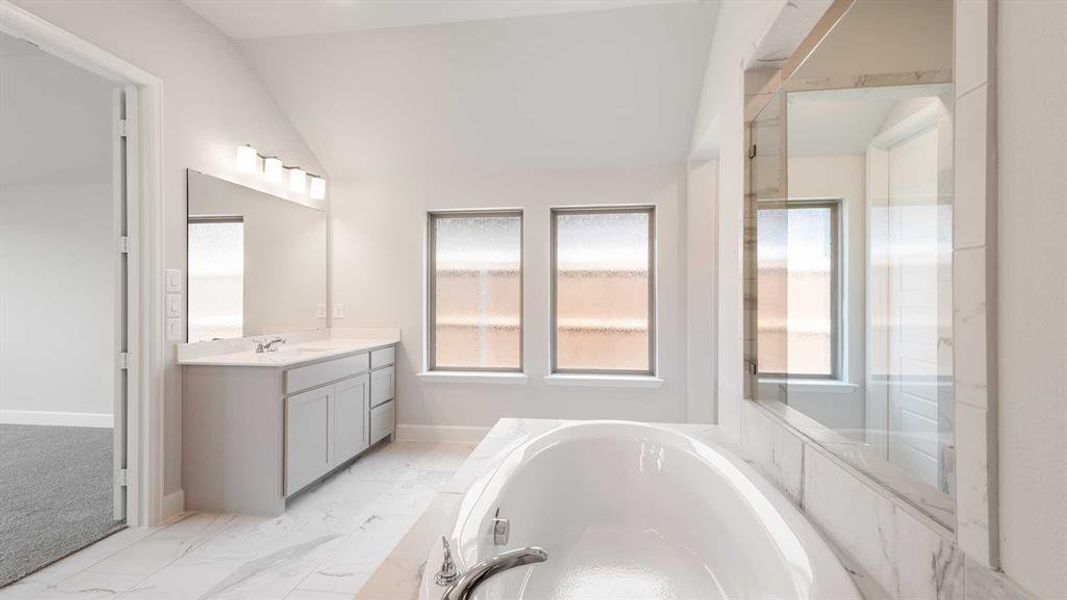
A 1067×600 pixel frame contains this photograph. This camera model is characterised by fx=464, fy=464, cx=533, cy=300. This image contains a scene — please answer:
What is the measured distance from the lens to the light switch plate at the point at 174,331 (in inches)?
93.4

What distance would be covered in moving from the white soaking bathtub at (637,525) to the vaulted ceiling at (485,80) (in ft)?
7.06

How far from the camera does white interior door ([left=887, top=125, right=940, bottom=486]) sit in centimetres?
101

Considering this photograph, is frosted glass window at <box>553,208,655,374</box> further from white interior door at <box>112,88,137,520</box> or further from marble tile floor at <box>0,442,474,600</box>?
white interior door at <box>112,88,137,520</box>

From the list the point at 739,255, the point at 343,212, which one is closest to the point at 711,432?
the point at 739,255

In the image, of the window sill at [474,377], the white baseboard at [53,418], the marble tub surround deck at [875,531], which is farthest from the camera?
the white baseboard at [53,418]

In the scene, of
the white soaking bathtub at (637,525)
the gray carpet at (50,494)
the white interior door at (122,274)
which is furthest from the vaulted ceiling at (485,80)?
the gray carpet at (50,494)

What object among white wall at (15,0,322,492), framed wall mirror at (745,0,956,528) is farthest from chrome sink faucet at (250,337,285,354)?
framed wall mirror at (745,0,956,528)

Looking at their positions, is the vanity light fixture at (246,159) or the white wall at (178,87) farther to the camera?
the vanity light fixture at (246,159)

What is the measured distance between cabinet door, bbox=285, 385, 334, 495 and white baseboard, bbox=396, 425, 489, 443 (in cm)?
89

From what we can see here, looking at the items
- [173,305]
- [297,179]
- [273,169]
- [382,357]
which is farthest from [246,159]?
[382,357]

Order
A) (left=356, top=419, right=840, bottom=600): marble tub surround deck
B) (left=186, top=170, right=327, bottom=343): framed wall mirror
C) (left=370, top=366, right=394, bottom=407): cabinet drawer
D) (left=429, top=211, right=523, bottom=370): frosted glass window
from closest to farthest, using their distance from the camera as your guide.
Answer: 1. (left=356, top=419, right=840, bottom=600): marble tub surround deck
2. (left=186, top=170, right=327, bottom=343): framed wall mirror
3. (left=370, top=366, right=394, bottom=407): cabinet drawer
4. (left=429, top=211, right=523, bottom=370): frosted glass window

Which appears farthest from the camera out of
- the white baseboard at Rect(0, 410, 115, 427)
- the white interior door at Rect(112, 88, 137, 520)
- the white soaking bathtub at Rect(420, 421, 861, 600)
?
the white baseboard at Rect(0, 410, 115, 427)

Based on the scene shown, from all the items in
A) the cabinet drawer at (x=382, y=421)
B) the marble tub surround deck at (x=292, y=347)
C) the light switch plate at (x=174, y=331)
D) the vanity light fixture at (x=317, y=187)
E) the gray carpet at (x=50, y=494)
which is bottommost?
the gray carpet at (x=50, y=494)

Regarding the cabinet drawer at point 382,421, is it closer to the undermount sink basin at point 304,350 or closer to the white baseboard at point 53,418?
the undermount sink basin at point 304,350
